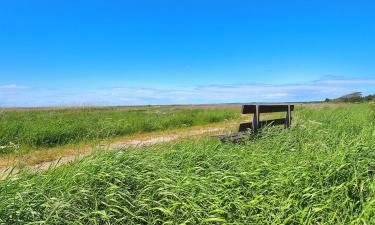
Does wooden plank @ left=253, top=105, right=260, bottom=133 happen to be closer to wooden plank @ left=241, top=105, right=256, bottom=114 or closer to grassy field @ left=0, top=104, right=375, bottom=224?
wooden plank @ left=241, top=105, right=256, bottom=114

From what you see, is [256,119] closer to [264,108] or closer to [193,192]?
[264,108]

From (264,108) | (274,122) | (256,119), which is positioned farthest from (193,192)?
(274,122)

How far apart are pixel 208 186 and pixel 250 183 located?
1.75ft

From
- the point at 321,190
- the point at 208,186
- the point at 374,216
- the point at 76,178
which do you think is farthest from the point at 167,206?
the point at 374,216

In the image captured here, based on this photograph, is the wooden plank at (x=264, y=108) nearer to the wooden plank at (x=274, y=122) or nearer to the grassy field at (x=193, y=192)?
the wooden plank at (x=274, y=122)

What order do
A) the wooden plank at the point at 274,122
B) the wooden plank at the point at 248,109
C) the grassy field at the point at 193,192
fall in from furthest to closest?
the wooden plank at the point at 274,122, the wooden plank at the point at 248,109, the grassy field at the point at 193,192

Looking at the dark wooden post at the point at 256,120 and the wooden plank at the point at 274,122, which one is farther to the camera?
the wooden plank at the point at 274,122

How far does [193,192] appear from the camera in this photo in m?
3.98

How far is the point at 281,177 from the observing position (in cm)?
440

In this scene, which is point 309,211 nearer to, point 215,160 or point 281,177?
point 281,177

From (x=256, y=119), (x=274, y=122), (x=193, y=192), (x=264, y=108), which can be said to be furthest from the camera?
(x=274, y=122)

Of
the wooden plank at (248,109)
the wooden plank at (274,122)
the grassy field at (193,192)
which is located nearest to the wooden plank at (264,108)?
the wooden plank at (248,109)

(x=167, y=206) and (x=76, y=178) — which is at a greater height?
(x=76, y=178)

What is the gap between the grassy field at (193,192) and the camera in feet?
11.4
